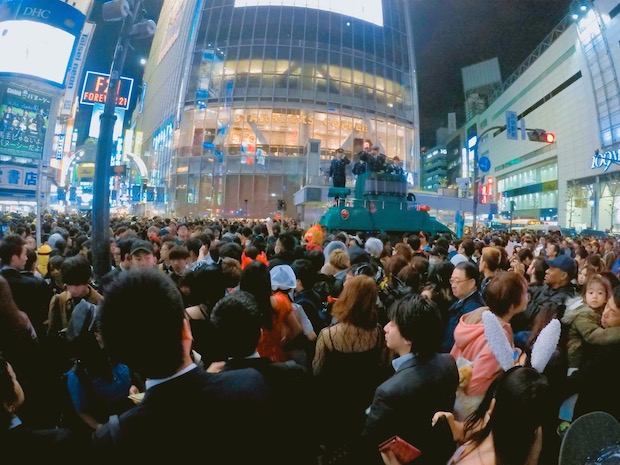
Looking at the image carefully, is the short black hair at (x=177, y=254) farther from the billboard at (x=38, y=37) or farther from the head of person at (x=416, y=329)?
the billboard at (x=38, y=37)

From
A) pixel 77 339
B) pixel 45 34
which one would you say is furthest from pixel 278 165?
pixel 77 339

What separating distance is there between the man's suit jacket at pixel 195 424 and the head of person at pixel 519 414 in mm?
944

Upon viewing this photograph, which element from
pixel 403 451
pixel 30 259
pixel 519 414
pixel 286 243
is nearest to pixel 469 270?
pixel 403 451

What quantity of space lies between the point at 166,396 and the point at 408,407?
1.46m

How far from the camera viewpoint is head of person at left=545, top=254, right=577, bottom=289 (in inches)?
193

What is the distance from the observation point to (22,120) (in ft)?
94.9

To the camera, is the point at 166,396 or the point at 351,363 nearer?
the point at 166,396

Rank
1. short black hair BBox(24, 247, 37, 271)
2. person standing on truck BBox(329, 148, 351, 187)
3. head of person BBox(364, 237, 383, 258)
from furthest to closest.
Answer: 1. person standing on truck BBox(329, 148, 351, 187)
2. head of person BBox(364, 237, 383, 258)
3. short black hair BBox(24, 247, 37, 271)

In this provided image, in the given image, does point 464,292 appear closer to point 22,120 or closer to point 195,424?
point 195,424

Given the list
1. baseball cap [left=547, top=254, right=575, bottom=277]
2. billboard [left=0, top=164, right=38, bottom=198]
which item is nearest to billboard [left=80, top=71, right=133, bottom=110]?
billboard [left=0, top=164, right=38, bottom=198]

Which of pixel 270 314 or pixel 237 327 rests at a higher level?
pixel 237 327

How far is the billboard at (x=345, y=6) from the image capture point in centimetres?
4730

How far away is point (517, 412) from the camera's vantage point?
5.15ft

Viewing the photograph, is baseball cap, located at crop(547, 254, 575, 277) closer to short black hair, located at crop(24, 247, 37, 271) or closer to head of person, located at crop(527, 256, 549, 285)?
head of person, located at crop(527, 256, 549, 285)
